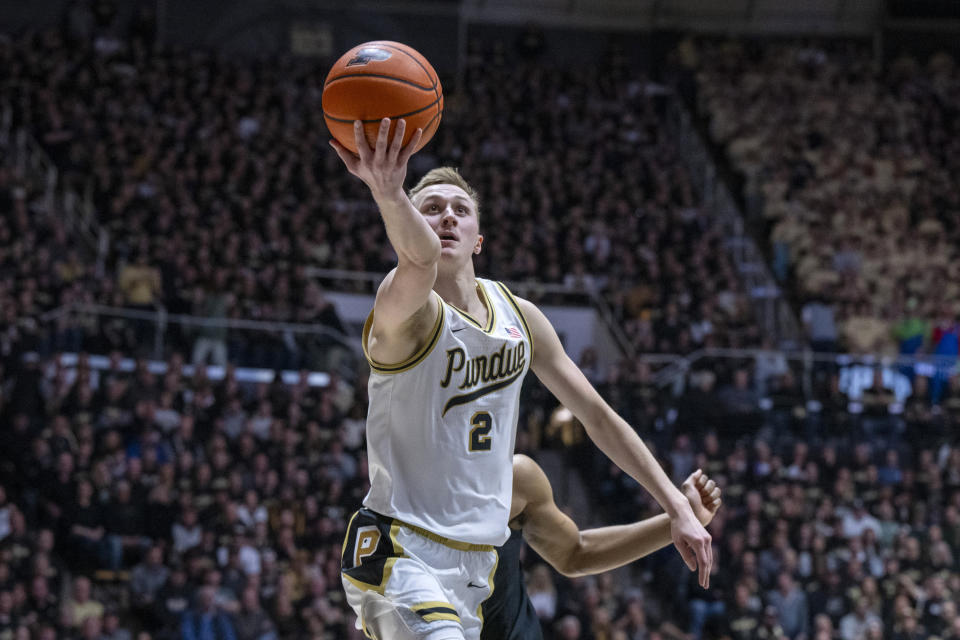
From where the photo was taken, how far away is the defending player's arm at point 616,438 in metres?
→ 4.13

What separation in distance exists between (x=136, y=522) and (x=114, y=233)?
5.92 meters

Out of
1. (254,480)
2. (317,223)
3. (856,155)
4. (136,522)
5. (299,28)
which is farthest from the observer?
(299,28)

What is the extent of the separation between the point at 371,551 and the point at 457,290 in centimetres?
99

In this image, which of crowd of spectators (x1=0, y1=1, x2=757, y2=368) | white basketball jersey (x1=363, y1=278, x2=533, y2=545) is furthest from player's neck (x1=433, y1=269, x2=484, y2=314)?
crowd of spectators (x1=0, y1=1, x2=757, y2=368)

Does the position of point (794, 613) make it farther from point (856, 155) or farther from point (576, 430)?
point (856, 155)

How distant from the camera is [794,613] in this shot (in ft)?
41.3

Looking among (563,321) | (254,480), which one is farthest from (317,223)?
(254,480)

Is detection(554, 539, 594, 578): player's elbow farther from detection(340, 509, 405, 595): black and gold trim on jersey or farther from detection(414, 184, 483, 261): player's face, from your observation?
detection(414, 184, 483, 261): player's face

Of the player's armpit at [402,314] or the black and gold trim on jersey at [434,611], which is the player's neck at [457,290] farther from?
the black and gold trim on jersey at [434,611]

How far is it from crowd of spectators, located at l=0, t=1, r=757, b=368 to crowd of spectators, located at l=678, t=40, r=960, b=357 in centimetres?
137

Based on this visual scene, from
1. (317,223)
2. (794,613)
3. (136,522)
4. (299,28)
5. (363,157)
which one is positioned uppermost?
(363,157)

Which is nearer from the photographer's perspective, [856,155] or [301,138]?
[301,138]

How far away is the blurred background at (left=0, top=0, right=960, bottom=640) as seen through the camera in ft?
40.3

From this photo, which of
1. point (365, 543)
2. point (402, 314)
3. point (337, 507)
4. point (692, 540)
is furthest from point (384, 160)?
point (337, 507)
